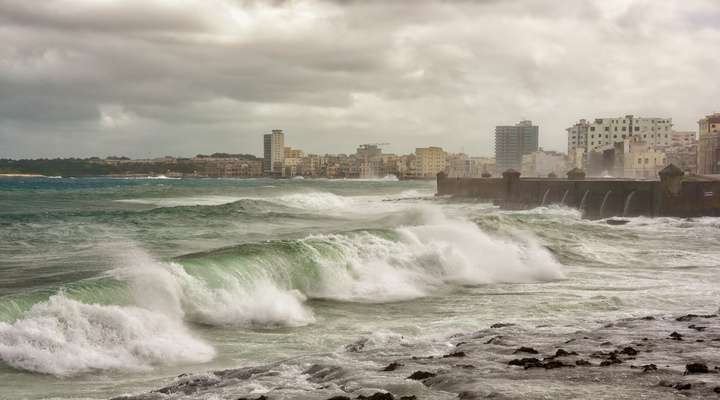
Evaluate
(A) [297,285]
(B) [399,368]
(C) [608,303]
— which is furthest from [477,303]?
(B) [399,368]

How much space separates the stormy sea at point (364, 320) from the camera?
7242 millimetres

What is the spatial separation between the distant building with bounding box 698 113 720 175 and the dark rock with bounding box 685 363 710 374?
79036 mm

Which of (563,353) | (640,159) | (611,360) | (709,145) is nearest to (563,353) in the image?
(563,353)

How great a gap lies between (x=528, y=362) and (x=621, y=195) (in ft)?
106

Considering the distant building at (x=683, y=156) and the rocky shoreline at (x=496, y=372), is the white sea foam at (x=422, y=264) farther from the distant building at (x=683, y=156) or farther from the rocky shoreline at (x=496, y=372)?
the distant building at (x=683, y=156)

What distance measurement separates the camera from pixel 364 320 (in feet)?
38.1

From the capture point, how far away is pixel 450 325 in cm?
1087

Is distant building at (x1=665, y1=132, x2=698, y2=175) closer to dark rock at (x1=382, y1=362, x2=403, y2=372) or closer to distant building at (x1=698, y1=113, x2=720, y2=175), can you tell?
distant building at (x1=698, y1=113, x2=720, y2=175)

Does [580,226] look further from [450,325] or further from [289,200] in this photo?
[289,200]

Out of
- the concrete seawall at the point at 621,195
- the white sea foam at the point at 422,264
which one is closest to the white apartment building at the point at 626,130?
the concrete seawall at the point at 621,195

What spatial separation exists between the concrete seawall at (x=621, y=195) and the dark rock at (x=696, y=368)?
93.3 ft

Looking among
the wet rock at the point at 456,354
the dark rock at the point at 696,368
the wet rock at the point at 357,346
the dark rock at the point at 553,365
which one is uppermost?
the dark rock at the point at 696,368

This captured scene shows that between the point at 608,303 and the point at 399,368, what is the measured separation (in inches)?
241

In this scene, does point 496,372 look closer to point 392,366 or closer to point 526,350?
point 392,366
